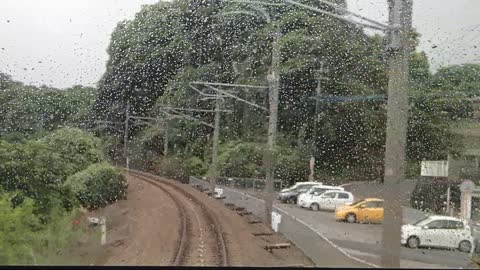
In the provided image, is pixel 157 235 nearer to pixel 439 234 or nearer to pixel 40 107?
pixel 40 107

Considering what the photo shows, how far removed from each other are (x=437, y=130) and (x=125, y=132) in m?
3.06

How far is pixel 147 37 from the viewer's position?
228 inches

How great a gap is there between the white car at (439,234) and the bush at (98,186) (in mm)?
2541

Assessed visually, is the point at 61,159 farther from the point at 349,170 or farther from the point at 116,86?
the point at 349,170

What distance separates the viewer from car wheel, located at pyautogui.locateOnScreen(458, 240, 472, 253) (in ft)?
14.8

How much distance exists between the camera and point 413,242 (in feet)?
15.1

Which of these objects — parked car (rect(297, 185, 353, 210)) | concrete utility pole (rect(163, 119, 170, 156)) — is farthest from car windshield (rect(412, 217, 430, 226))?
concrete utility pole (rect(163, 119, 170, 156))

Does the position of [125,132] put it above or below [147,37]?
below

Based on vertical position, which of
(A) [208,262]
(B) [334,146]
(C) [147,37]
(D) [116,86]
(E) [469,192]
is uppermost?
(C) [147,37]

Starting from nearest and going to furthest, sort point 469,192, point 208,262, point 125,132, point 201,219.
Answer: point 208,262
point 469,192
point 201,219
point 125,132

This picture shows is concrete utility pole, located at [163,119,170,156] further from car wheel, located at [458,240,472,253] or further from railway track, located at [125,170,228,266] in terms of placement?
car wheel, located at [458,240,472,253]

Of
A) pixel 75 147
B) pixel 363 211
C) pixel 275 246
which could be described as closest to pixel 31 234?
pixel 75 147

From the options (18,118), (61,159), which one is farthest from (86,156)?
(18,118)

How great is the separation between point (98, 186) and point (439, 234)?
2.95 m
